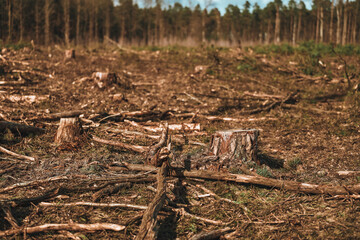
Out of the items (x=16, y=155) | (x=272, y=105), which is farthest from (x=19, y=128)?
(x=272, y=105)

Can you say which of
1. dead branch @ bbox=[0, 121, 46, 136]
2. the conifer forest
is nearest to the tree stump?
the conifer forest

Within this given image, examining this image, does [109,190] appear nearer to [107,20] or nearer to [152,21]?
[107,20]

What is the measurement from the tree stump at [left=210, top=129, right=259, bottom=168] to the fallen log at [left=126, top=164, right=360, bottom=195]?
65 cm

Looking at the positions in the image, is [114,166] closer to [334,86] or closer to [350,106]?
[350,106]

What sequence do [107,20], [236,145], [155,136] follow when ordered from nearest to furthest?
[236,145]
[155,136]
[107,20]

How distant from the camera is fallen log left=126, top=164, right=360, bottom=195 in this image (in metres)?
3.66

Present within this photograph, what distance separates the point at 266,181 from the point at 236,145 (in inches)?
36.9

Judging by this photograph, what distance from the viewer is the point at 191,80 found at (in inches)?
448

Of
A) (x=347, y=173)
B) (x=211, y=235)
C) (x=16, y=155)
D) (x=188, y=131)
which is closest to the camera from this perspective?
(x=211, y=235)

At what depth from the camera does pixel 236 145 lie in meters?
4.74

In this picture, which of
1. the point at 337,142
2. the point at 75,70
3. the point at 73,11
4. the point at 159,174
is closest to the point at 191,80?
the point at 75,70

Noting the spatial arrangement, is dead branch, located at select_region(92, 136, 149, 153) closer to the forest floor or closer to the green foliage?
the forest floor

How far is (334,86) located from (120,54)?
9.60 meters

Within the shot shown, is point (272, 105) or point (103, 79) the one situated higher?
point (103, 79)
